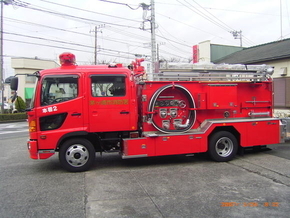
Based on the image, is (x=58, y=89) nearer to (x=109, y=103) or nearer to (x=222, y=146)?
(x=109, y=103)

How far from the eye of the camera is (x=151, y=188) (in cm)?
519

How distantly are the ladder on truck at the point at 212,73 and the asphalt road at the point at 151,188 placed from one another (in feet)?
7.78

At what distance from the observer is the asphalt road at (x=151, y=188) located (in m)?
4.20

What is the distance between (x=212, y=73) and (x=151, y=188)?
12.7ft

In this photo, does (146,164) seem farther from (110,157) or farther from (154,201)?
(154,201)

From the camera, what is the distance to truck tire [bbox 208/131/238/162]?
7.17 metres

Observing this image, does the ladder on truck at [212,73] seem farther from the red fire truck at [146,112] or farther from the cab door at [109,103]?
the cab door at [109,103]

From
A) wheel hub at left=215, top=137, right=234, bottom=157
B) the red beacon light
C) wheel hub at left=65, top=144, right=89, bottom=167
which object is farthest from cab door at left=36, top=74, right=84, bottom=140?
wheel hub at left=215, top=137, right=234, bottom=157

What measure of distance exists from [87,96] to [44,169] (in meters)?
2.31

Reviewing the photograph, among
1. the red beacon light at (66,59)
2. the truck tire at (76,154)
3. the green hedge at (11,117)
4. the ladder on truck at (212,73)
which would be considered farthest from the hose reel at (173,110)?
the green hedge at (11,117)

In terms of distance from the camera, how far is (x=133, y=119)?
6629mm

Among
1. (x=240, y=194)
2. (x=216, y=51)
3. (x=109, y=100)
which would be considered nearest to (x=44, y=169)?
(x=109, y=100)
